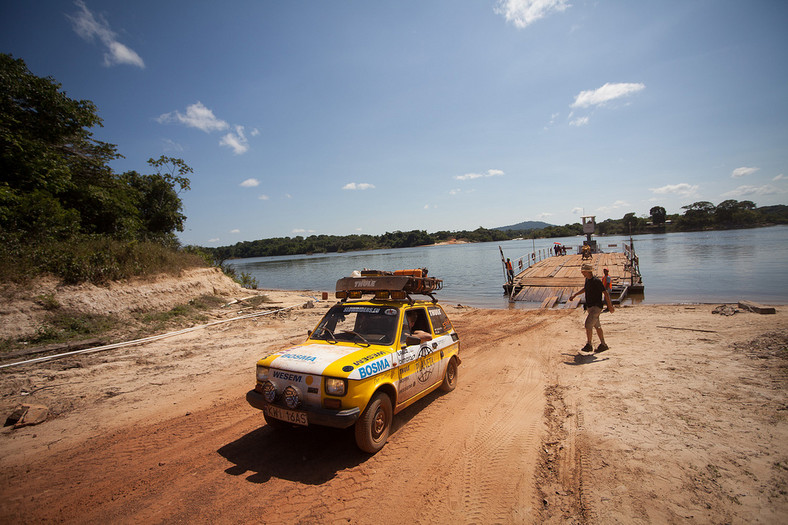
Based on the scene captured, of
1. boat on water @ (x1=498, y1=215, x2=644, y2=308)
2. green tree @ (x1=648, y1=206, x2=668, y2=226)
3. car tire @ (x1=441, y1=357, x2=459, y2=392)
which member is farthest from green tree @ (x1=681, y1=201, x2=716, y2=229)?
car tire @ (x1=441, y1=357, x2=459, y2=392)

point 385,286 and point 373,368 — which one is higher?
point 385,286

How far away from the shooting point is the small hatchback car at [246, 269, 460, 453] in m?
3.98

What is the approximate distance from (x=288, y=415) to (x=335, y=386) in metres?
0.71

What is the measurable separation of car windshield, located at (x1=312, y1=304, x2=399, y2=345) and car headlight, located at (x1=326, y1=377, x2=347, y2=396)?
1.07 metres

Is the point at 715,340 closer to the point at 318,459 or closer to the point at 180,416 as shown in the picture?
the point at 318,459

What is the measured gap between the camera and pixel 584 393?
19.7 ft

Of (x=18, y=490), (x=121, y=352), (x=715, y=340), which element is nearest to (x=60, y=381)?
(x=121, y=352)

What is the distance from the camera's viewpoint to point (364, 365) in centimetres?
419

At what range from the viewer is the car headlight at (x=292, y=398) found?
4.07 metres

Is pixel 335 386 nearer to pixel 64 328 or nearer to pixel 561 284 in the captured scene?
pixel 64 328

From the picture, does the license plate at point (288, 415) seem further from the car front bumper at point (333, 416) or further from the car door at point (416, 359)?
the car door at point (416, 359)

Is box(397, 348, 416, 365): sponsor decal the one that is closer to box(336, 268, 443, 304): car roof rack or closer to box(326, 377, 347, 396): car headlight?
box(336, 268, 443, 304): car roof rack

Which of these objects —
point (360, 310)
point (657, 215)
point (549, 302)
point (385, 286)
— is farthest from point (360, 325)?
point (657, 215)

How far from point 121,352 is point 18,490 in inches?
254
